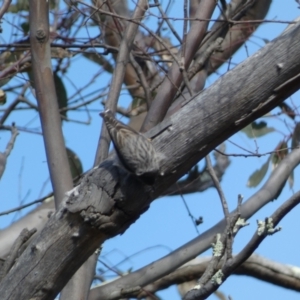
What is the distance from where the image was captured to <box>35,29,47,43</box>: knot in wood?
2572mm

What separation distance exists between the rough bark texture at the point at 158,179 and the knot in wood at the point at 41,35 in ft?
3.21

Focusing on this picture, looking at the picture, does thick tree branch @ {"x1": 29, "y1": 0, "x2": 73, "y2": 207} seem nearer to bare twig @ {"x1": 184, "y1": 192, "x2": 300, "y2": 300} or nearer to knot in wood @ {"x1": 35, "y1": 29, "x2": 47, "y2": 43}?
knot in wood @ {"x1": 35, "y1": 29, "x2": 47, "y2": 43}

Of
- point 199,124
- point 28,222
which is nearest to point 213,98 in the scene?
point 199,124

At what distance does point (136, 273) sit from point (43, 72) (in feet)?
2.98

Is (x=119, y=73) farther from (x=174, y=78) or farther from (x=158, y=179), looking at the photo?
(x=158, y=179)

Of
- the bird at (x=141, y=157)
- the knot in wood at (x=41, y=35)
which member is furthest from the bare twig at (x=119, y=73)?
the bird at (x=141, y=157)

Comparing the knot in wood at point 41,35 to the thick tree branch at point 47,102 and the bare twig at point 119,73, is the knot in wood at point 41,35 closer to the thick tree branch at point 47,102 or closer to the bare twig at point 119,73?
the thick tree branch at point 47,102

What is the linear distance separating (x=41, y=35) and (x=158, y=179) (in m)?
1.11

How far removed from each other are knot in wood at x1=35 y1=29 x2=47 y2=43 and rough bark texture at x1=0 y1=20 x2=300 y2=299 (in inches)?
38.6

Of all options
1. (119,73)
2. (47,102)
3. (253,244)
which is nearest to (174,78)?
(119,73)

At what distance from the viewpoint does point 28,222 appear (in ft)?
11.2

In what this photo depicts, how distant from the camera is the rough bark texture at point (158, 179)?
5.16ft

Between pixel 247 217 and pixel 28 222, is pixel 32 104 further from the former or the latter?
pixel 247 217

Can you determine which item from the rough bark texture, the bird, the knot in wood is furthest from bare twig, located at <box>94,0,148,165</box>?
the rough bark texture
